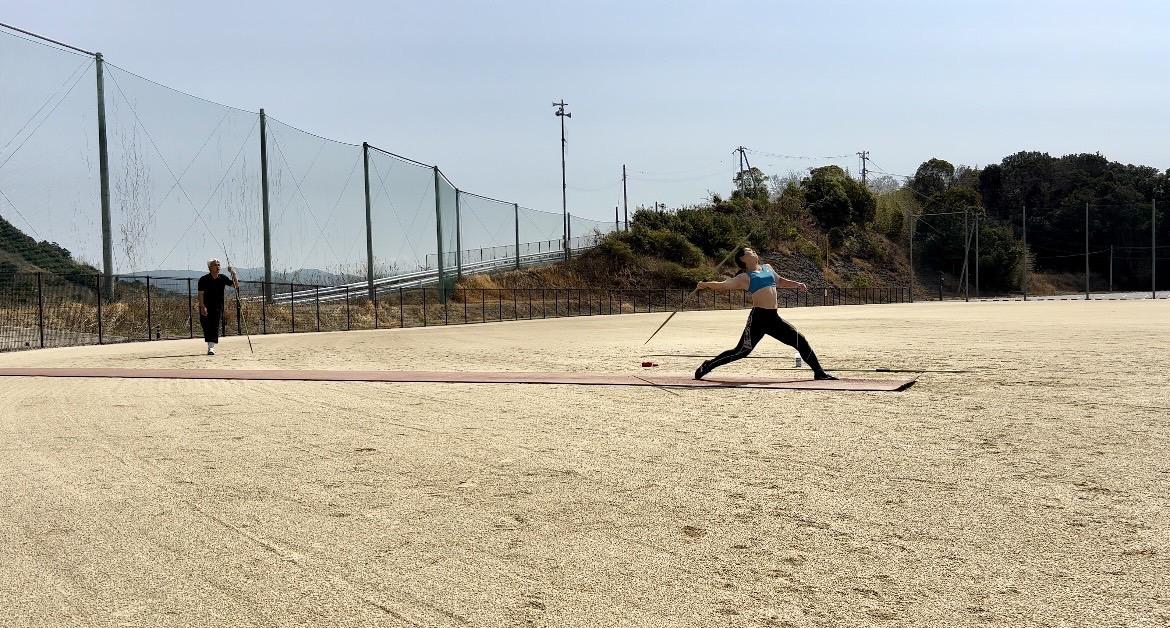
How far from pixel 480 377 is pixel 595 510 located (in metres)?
8.49

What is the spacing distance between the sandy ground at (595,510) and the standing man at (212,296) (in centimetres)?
726

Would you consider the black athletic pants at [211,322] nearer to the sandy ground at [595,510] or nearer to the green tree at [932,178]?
the sandy ground at [595,510]

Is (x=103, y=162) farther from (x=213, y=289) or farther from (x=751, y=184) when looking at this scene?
(x=751, y=184)

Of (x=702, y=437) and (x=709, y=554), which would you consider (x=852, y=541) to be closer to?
(x=709, y=554)

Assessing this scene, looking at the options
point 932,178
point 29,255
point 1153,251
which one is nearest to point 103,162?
point 29,255

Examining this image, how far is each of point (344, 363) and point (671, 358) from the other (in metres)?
5.77

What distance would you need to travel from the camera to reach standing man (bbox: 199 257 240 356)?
18.6 meters

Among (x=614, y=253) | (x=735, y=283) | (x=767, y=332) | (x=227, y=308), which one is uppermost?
(x=614, y=253)

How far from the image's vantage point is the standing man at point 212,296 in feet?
61.2

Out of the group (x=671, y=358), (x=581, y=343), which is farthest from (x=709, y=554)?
(x=581, y=343)

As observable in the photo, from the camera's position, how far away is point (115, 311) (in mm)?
29547

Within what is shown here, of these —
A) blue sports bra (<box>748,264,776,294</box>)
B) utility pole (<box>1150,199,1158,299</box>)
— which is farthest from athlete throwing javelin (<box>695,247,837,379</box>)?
utility pole (<box>1150,199,1158,299</box>)

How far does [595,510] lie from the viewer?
5754 millimetres

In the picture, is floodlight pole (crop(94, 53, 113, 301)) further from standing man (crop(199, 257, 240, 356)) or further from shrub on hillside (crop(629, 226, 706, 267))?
shrub on hillside (crop(629, 226, 706, 267))
